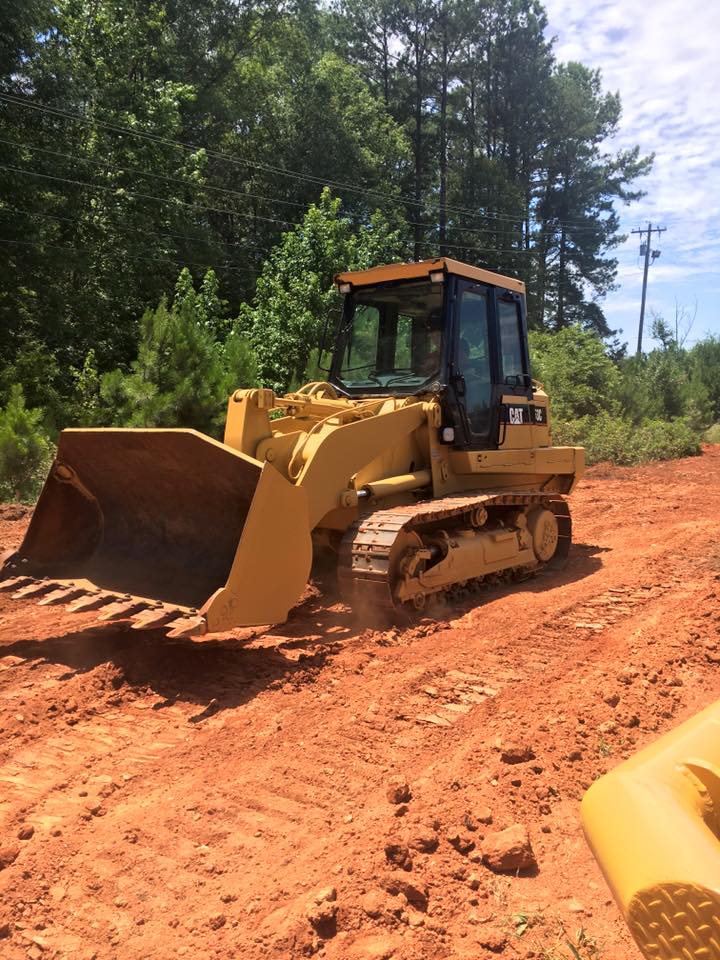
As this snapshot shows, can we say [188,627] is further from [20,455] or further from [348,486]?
[20,455]

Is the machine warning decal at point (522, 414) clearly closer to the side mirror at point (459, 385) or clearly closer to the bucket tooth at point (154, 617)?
the side mirror at point (459, 385)

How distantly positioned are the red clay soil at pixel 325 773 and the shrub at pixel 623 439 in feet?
40.8

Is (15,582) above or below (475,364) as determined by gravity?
below

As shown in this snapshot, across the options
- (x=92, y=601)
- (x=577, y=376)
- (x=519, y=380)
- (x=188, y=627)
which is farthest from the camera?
(x=577, y=376)

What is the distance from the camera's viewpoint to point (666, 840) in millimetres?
1477

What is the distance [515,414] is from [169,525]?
374cm

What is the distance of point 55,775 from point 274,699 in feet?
4.11

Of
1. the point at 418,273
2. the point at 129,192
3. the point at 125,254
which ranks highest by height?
the point at 129,192

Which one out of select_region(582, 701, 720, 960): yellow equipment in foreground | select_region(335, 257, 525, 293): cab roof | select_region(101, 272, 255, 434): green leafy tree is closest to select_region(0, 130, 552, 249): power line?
select_region(101, 272, 255, 434): green leafy tree

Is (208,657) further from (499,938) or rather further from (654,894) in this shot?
(654,894)

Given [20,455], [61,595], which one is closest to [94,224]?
[20,455]

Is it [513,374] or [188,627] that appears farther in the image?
[513,374]

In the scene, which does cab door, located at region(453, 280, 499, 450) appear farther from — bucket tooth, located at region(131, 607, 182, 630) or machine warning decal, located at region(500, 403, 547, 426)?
bucket tooth, located at region(131, 607, 182, 630)

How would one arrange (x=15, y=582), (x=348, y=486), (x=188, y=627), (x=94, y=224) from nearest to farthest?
(x=188, y=627) → (x=15, y=582) → (x=348, y=486) → (x=94, y=224)
